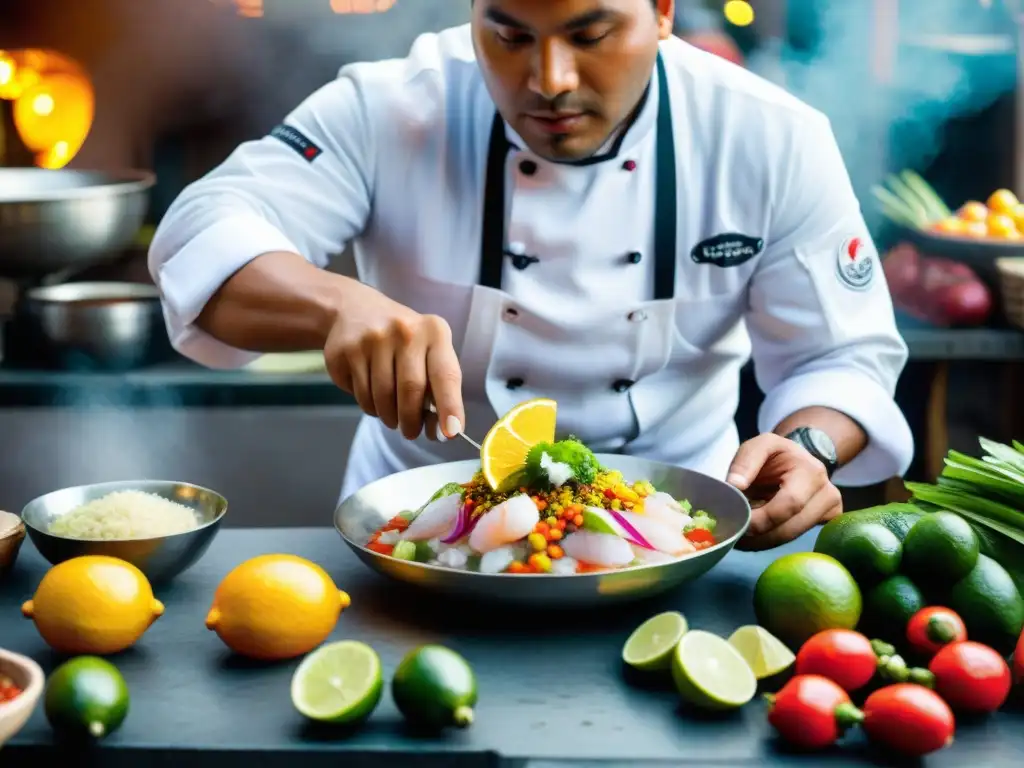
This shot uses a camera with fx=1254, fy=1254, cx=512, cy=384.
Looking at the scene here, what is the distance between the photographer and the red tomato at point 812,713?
1.24 m

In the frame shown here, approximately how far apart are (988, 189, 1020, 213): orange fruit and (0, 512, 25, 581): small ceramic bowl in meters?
2.92

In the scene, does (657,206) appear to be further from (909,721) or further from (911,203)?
(911,203)

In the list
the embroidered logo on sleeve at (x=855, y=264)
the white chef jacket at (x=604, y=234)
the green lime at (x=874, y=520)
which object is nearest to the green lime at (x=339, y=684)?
the green lime at (x=874, y=520)

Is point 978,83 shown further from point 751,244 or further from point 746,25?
point 751,244

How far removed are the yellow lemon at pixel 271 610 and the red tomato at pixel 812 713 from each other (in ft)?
1.77

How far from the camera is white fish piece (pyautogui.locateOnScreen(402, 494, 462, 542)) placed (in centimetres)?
163

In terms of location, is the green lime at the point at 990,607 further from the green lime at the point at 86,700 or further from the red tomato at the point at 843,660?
the green lime at the point at 86,700

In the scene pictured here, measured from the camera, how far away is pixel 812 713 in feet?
4.08

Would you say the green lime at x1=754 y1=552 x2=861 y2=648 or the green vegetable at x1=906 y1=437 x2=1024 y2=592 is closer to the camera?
the green lime at x1=754 y1=552 x2=861 y2=648

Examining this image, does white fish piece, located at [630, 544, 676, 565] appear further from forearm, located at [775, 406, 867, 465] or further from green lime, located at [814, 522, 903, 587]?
forearm, located at [775, 406, 867, 465]

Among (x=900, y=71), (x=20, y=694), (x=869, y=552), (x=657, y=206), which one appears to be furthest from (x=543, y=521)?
(x=900, y=71)

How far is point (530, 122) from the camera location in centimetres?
190

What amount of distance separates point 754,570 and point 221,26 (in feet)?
8.81

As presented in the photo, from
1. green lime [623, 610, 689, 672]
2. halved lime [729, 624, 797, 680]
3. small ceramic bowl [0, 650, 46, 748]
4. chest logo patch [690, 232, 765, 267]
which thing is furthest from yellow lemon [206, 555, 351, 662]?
chest logo patch [690, 232, 765, 267]
